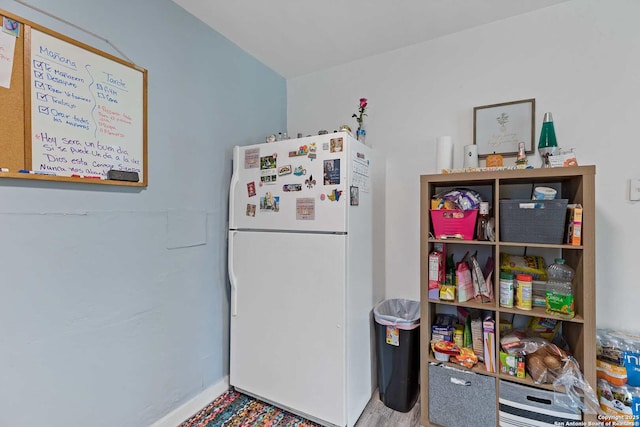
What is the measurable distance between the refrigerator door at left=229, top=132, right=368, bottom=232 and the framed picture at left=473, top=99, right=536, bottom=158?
0.78 meters


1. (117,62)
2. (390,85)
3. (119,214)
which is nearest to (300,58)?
(390,85)

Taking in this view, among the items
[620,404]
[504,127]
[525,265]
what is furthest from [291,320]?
[504,127]

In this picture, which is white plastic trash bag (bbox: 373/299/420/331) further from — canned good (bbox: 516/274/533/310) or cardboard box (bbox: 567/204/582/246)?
cardboard box (bbox: 567/204/582/246)

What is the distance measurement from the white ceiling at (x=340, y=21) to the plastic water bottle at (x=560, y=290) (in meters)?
1.51

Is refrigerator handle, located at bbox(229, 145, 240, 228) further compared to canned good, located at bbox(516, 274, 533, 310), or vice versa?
refrigerator handle, located at bbox(229, 145, 240, 228)

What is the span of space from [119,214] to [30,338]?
23.3 inches

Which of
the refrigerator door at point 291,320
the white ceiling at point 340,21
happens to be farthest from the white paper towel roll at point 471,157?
the refrigerator door at point 291,320

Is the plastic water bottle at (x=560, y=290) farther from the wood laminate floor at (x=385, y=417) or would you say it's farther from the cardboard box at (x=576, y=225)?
the wood laminate floor at (x=385, y=417)

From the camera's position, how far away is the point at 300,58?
7.61 ft

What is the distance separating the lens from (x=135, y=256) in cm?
152

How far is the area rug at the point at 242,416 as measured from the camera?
1715 millimetres

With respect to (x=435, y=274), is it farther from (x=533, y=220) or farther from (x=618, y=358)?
(x=618, y=358)

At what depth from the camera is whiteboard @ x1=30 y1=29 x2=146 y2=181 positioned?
1.21m

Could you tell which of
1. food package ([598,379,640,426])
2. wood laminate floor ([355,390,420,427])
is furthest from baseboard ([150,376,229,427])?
food package ([598,379,640,426])
